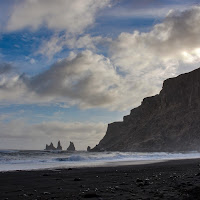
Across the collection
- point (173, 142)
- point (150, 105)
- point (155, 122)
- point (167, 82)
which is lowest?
point (173, 142)

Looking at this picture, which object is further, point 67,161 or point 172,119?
point 172,119

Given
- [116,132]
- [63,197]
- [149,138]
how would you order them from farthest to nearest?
[116,132], [149,138], [63,197]

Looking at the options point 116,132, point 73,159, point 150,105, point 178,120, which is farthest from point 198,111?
point 116,132

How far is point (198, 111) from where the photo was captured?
3543 inches

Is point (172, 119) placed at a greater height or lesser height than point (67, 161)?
greater

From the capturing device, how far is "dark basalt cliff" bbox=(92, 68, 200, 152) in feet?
293

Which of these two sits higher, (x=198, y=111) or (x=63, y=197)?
(x=198, y=111)

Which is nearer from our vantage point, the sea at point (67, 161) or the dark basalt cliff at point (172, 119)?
the sea at point (67, 161)

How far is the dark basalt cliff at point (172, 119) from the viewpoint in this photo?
3519 inches

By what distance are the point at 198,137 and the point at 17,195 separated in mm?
86314

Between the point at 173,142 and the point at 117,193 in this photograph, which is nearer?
the point at 117,193

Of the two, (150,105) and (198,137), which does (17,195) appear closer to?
(198,137)

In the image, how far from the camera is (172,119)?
97812mm

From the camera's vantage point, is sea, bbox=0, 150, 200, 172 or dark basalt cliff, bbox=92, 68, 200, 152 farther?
dark basalt cliff, bbox=92, 68, 200, 152
